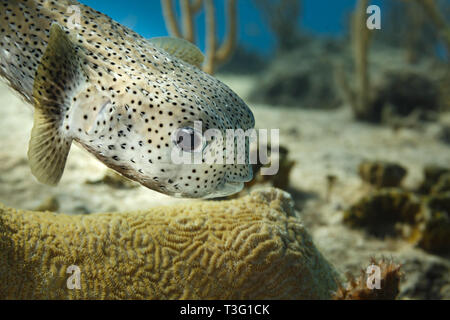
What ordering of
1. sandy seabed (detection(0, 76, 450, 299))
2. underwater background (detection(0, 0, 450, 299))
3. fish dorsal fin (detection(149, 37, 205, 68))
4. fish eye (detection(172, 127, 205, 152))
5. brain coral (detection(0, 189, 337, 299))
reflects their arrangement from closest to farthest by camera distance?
fish eye (detection(172, 127, 205, 152)) → fish dorsal fin (detection(149, 37, 205, 68)) → brain coral (detection(0, 189, 337, 299)) → sandy seabed (detection(0, 76, 450, 299)) → underwater background (detection(0, 0, 450, 299))

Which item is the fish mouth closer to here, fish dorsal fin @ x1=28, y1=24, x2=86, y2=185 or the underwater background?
the underwater background

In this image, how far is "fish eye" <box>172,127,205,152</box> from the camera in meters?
1.33

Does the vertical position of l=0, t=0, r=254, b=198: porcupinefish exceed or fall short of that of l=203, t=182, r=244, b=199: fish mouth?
it exceeds it

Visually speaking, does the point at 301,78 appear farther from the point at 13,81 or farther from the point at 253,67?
the point at 13,81

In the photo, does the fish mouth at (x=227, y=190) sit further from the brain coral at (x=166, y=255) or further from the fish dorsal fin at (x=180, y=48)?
the brain coral at (x=166, y=255)

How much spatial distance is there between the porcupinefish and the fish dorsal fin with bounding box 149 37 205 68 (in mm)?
312

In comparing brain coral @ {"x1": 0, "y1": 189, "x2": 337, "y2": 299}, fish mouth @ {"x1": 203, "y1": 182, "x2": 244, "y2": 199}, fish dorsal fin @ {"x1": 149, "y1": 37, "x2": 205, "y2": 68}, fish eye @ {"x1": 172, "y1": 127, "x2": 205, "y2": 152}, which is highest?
fish dorsal fin @ {"x1": 149, "y1": 37, "x2": 205, "y2": 68}

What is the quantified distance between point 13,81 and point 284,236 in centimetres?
208

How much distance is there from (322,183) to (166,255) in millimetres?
3975

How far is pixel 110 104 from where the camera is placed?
1390 millimetres

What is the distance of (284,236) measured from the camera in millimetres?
2633

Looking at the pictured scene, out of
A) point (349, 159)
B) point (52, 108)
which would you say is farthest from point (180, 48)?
point (349, 159)

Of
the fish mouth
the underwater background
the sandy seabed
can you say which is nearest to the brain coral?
the sandy seabed

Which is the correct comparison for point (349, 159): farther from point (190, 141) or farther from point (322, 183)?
point (190, 141)
